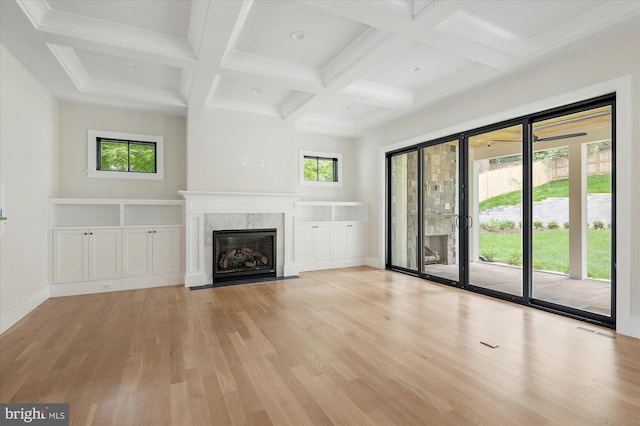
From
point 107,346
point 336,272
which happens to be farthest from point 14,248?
point 336,272

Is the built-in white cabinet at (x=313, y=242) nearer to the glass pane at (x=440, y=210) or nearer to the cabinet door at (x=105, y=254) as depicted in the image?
the glass pane at (x=440, y=210)

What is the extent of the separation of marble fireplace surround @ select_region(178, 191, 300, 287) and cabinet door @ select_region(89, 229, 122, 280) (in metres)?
0.94

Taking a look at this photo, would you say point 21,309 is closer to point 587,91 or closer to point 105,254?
point 105,254

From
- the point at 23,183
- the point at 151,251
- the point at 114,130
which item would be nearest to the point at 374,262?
the point at 151,251

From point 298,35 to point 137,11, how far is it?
1469 millimetres

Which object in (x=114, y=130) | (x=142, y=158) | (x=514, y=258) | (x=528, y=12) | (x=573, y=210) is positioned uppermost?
(x=528, y=12)

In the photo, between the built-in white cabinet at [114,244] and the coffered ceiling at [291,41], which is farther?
the built-in white cabinet at [114,244]

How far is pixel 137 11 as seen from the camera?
2857 mm

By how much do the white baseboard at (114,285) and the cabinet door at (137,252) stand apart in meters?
0.11

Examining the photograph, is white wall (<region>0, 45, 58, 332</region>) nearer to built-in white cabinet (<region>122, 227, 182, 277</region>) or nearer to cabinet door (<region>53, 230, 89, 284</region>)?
cabinet door (<region>53, 230, 89, 284</region>)

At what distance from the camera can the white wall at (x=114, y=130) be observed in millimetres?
4727

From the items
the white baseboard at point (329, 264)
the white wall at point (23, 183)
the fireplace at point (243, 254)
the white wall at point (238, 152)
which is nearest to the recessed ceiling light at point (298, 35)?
the white wall at point (238, 152)

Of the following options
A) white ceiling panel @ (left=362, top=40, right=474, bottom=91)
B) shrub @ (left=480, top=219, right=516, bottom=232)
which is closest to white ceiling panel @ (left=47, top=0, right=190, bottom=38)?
white ceiling panel @ (left=362, top=40, right=474, bottom=91)

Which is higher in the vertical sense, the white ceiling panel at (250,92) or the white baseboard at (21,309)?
the white ceiling panel at (250,92)
